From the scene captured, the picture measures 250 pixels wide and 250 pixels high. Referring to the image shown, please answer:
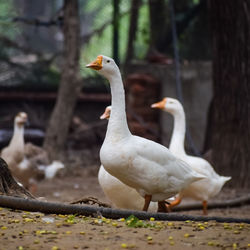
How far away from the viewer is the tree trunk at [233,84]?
880 cm

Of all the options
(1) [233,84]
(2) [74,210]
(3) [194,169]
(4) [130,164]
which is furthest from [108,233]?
(1) [233,84]

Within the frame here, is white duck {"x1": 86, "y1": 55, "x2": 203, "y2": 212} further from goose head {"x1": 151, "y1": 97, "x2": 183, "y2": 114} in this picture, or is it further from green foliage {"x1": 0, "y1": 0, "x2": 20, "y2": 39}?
green foliage {"x1": 0, "y1": 0, "x2": 20, "y2": 39}

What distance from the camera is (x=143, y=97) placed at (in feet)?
38.9

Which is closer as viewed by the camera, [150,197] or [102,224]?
[102,224]

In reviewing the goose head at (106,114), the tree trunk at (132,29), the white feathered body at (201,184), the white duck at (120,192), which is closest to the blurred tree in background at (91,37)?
the tree trunk at (132,29)

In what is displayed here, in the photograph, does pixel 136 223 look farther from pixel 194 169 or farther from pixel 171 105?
pixel 171 105

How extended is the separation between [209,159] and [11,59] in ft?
14.8

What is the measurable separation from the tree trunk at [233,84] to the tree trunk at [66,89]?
8.99ft

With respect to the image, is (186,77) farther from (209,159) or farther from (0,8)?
(0,8)

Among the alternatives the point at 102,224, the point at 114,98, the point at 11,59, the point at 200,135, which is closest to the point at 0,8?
the point at 11,59

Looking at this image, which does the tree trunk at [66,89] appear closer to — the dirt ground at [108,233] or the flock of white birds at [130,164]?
the flock of white birds at [130,164]

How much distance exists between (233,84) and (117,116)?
4.49 meters

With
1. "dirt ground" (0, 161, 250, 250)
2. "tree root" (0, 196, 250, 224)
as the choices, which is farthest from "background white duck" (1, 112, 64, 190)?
"dirt ground" (0, 161, 250, 250)

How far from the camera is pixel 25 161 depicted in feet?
30.6
